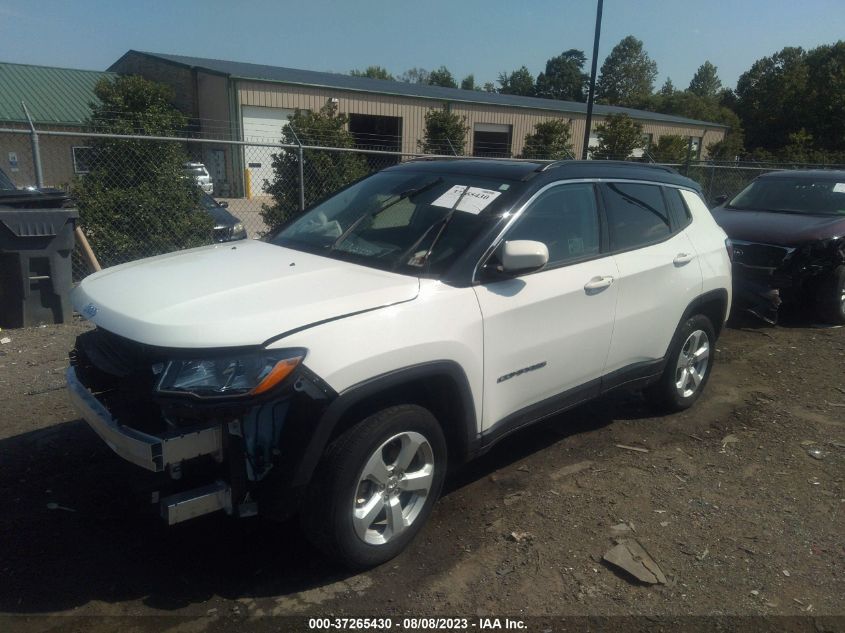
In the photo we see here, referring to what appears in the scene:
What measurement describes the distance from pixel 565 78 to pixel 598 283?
3604 inches

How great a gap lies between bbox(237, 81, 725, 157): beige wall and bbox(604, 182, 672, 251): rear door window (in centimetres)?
2592

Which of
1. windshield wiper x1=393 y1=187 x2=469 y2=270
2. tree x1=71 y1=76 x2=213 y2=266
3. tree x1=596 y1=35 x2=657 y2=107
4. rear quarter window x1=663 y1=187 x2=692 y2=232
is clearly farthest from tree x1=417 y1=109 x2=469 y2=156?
tree x1=596 y1=35 x2=657 y2=107

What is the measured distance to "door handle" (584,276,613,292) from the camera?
12.1 ft

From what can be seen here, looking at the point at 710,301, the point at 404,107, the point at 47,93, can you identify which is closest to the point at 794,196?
the point at 710,301

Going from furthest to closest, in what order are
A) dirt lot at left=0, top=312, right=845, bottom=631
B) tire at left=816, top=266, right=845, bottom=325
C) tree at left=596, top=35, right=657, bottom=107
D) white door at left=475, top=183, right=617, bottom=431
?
1. tree at left=596, top=35, right=657, bottom=107
2. tire at left=816, top=266, right=845, bottom=325
3. white door at left=475, top=183, right=617, bottom=431
4. dirt lot at left=0, top=312, right=845, bottom=631

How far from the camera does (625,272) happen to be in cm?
396

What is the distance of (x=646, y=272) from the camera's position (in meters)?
4.12

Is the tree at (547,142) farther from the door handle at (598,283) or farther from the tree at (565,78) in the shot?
the tree at (565,78)

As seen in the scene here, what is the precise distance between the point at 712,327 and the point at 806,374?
1678 mm

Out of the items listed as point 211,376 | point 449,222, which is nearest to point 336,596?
point 211,376

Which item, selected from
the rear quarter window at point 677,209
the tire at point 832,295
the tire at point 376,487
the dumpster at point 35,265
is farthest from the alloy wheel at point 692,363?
the dumpster at point 35,265

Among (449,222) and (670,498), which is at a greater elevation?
(449,222)

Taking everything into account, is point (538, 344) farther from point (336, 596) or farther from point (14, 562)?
point (14, 562)

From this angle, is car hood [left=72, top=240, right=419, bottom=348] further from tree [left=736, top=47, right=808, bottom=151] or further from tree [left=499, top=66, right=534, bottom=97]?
tree [left=499, top=66, right=534, bottom=97]
